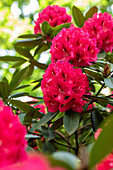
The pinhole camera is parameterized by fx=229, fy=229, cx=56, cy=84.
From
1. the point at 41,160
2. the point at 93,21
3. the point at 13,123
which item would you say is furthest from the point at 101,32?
the point at 41,160

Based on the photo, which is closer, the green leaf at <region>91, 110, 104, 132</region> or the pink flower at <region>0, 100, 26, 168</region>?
the pink flower at <region>0, 100, 26, 168</region>

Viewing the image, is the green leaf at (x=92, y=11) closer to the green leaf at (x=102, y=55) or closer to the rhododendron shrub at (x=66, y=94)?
the rhododendron shrub at (x=66, y=94)

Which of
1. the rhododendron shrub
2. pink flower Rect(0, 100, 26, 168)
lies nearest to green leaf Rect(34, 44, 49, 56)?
the rhododendron shrub

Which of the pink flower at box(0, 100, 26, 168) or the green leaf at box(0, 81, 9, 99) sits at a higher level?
the pink flower at box(0, 100, 26, 168)

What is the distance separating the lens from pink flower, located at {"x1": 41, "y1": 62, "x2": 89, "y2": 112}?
0.70 m

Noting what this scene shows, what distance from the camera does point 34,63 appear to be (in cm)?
104

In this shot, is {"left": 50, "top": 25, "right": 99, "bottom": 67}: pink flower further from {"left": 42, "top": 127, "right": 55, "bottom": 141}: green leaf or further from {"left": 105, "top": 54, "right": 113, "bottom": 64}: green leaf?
{"left": 42, "top": 127, "right": 55, "bottom": 141}: green leaf

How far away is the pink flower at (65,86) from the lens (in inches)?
27.6

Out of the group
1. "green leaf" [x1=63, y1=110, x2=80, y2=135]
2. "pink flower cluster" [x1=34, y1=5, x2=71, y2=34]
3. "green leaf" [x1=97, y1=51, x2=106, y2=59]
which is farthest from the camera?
"pink flower cluster" [x1=34, y1=5, x2=71, y2=34]

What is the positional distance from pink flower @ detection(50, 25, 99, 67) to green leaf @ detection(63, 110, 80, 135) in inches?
7.7

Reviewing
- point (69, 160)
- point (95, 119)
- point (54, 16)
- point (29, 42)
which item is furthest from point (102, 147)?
point (54, 16)

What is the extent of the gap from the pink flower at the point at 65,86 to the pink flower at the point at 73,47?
10 centimetres

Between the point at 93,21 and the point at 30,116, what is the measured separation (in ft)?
1.59

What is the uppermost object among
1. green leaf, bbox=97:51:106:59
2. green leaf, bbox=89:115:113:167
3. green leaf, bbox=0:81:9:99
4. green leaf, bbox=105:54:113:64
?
green leaf, bbox=89:115:113:167
